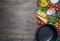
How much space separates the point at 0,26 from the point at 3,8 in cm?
17

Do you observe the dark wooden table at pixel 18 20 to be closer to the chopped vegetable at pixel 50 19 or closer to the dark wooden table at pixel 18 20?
the dark wooden table at pixel 18 20

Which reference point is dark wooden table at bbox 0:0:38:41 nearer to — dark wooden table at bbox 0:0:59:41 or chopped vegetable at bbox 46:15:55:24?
dark wooden table at bbox 0:0:59:41

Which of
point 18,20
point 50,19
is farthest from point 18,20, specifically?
point 50,19

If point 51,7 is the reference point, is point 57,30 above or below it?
below

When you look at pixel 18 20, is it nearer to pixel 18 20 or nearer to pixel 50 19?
pixel 18 20

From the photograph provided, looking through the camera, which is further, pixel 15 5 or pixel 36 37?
pixel 15 5

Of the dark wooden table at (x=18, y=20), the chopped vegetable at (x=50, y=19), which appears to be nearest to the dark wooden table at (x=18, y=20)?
the dark wooden table at (x=18, y=20)

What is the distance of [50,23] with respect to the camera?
2.03 m

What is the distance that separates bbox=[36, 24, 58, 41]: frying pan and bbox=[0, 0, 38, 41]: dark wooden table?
0.24 ft

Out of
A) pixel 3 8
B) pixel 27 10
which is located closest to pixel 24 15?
pixel 27 10

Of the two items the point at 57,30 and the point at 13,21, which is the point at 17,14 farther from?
the point at 57,30

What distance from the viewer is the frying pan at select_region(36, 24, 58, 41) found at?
1962 millimetres

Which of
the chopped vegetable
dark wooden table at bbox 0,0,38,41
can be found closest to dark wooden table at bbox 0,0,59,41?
dark wooden table at bbox 0,0,38,41

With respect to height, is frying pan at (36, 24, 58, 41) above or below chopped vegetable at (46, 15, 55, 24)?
below
